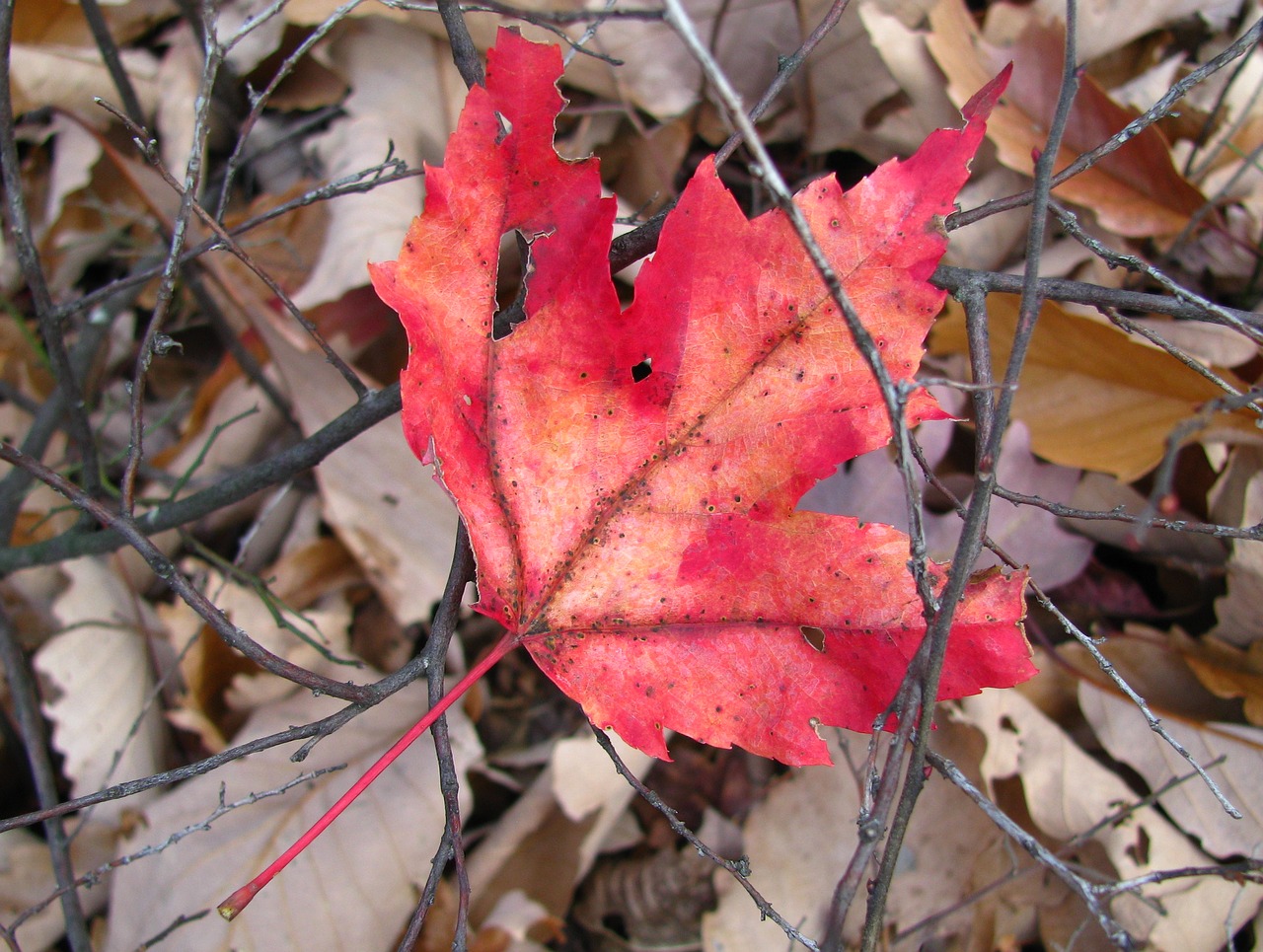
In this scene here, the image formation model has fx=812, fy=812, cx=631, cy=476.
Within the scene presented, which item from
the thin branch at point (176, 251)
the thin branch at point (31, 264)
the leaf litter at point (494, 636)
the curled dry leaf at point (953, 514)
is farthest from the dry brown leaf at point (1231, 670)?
the thin branch at point (31, 264)

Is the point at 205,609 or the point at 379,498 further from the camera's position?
the point at 379,498

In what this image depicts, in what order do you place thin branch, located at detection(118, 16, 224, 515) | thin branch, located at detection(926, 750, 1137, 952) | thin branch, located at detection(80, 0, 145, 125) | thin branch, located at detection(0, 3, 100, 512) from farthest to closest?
thin branch, located at detection(80, 0, 145, 125) → thin branch, located at detection(0, 3, 100, 512) → thin branch, located at detection(118, 16, 224, 515) → thin branch, located at detection(926, 750, 1137, 952)

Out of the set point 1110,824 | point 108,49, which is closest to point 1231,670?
point 1110,824

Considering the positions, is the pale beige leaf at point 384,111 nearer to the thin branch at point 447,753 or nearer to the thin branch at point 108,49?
the thin branch at point 108,49

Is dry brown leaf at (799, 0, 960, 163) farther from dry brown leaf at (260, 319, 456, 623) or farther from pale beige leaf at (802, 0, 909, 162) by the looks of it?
dry brown leaf at (260, 319, 456, 623)

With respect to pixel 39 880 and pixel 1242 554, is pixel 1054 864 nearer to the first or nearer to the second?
pixel 1242 554

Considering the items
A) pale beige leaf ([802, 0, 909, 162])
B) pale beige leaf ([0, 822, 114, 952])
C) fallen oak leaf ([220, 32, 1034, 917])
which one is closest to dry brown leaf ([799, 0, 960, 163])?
pale beige leaf ([802, 0, 909, 162])
